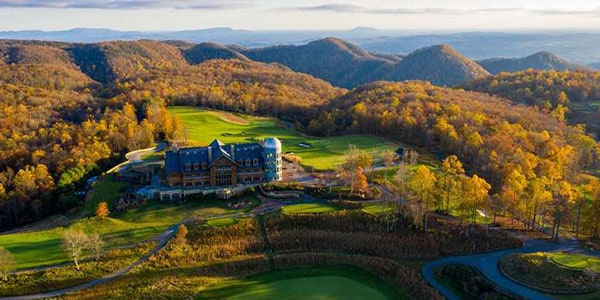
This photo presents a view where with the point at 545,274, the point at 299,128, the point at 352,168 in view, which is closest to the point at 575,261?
the point at 545,274

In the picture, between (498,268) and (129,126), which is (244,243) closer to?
(498,268)

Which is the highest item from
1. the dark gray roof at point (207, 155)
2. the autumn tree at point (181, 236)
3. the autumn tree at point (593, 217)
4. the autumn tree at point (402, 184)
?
the dark gray roof at point (207, 155)

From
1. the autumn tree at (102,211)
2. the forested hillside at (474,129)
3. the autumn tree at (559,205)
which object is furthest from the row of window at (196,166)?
the autumn tree at (559,205)

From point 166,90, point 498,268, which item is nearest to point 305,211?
point 498,268

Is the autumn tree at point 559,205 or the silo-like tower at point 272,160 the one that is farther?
the silo-like tower at point 272,160

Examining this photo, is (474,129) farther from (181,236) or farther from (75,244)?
(75,244)

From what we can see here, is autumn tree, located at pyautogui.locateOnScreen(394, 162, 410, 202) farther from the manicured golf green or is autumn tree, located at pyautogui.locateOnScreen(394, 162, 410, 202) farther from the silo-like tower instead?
the silo-like tower

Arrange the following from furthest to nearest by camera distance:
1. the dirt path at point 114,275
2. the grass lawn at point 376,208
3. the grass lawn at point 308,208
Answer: the grass lawn at point 308,208 → the grass lawn at point 376,208 → the dirt path at point 114,275

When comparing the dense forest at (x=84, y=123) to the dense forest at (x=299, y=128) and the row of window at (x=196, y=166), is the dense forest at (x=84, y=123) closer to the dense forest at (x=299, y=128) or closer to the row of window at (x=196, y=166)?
the dense forest at (x=299, y=128)
